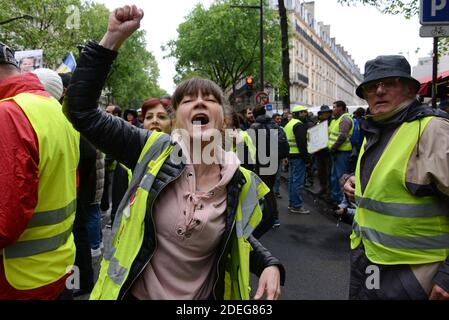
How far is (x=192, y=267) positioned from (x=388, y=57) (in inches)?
64.9

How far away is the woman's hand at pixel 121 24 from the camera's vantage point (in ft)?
4.73

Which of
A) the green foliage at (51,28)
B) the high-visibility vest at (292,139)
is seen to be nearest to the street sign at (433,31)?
the high-visibility vest at (292,139)

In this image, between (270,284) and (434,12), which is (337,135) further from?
(270,284)

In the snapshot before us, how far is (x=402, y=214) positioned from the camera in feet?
6.69

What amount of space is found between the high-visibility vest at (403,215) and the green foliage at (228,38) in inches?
1129

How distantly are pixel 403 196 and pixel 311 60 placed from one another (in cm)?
7401

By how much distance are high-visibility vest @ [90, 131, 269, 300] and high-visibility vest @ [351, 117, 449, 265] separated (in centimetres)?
72

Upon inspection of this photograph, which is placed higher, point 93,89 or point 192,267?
point 93,89

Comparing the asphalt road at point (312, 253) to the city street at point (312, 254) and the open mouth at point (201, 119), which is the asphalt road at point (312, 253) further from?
the open mouth at point (201, 119)

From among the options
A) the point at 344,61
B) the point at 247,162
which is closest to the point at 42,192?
the point at 247,162

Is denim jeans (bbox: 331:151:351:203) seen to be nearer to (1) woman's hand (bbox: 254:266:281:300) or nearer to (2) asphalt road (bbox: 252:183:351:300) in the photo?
(2) asphalt road (bbox: 252:183:351:300)

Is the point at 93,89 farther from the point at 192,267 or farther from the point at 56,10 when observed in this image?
the point at 56,10

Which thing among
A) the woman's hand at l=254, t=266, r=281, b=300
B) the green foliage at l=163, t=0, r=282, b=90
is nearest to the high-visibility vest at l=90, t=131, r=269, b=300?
the woman's hand at l=254, t=266, r=281, b=300

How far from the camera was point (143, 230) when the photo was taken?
1.57 m
